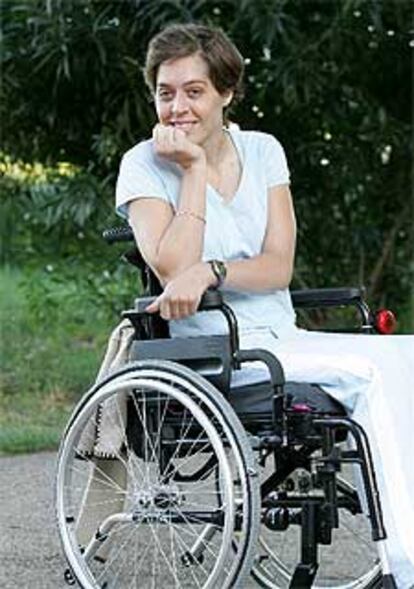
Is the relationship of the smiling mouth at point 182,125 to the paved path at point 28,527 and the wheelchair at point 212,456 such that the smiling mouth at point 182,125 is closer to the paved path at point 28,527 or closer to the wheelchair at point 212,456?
the wheelchair at point 212,456

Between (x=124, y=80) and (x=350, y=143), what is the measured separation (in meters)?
1.19

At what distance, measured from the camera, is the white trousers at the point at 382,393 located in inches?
141

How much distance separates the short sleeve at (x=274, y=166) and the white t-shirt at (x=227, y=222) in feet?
0.04

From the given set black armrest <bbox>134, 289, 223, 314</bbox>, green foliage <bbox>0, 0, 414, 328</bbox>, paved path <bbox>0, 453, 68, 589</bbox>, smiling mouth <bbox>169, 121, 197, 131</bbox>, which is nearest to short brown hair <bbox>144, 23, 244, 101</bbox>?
smiling mouth <bbox>169, 121, 197, 131</bbox>

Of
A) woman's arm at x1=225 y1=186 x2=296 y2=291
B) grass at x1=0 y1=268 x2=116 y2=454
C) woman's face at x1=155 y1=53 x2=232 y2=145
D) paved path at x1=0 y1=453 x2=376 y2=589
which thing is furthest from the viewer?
grass at x1=0 y1=268 x2=116 y2=454

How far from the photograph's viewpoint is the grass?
825 centimetres

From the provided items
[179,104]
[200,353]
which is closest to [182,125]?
[179,104]

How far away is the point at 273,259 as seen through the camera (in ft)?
13.4

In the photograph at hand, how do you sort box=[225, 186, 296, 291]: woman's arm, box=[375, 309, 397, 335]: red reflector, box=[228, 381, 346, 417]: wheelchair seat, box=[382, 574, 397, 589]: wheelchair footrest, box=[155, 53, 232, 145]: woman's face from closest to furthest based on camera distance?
box=[382, 574, 397, 589]: wheelchair footrest, box=[228, 381, 346, 417]: wheelchair seat, box=[225, 186, 296, 291]: woman's arm, box=[155, 53, 232, 145]: woman's face, box=[375, 309, 397, 335]: red reflector

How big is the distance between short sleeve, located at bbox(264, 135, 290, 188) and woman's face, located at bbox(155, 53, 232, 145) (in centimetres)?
21

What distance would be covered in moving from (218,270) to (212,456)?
0.42 meters

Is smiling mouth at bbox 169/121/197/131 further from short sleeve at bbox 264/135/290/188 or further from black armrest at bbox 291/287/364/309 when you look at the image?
black armrest at bbox 291/287/364/309

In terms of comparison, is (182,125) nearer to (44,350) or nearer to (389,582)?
(389,582)

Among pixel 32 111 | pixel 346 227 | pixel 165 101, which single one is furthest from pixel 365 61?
pixel 165 101
